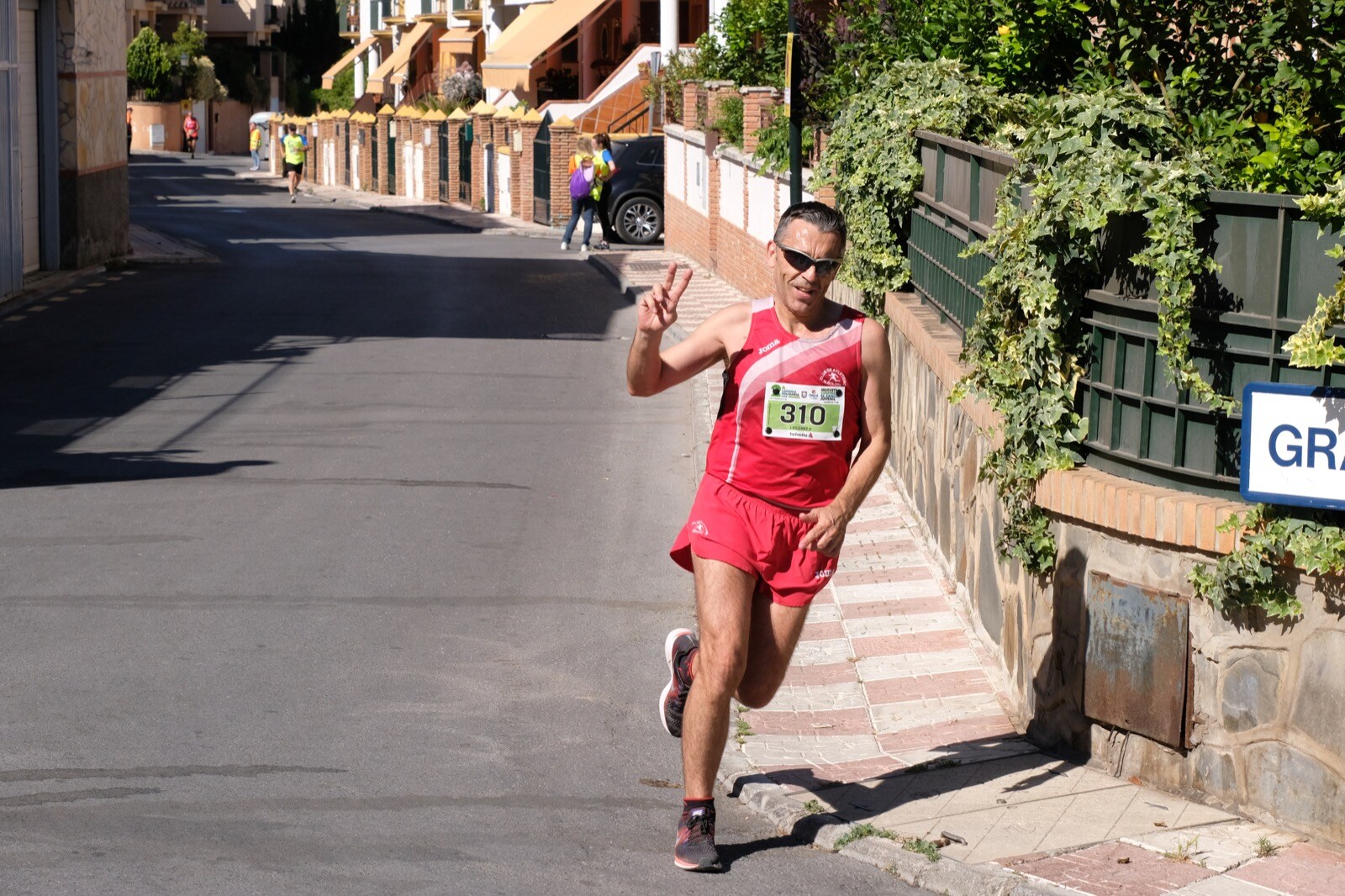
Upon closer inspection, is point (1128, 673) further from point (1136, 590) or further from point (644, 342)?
point (644, 342)

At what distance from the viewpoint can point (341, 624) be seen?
8383 millimetres

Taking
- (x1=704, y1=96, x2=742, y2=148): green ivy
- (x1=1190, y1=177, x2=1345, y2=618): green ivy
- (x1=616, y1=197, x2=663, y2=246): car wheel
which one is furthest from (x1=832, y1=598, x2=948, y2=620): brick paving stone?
(x1=616, y1=197, x2=663, y2=246): car wheel

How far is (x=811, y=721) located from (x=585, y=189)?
2455 cm

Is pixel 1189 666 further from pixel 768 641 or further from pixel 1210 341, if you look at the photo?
pixel 768 641

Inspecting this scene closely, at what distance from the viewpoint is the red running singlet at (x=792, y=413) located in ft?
18.6

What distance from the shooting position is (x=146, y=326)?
20.0m

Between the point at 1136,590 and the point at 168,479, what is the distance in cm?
725

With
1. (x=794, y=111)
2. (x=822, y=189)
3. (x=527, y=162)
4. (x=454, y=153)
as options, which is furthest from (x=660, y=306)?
(x=454, y=153)

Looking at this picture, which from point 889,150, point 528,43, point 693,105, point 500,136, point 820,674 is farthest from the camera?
point 528,43

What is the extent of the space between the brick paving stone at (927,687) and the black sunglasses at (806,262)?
2188 millimetres

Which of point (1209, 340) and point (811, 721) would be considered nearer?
point (1209, 340)

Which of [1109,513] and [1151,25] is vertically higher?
[1151,25]

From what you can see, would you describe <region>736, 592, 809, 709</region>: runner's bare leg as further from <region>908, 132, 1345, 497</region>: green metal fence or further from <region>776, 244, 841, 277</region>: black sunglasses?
<region>908, 132, 1345, 497</region>: green metal fence

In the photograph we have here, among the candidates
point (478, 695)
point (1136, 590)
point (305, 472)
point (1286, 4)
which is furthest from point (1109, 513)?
point (305, 472)
